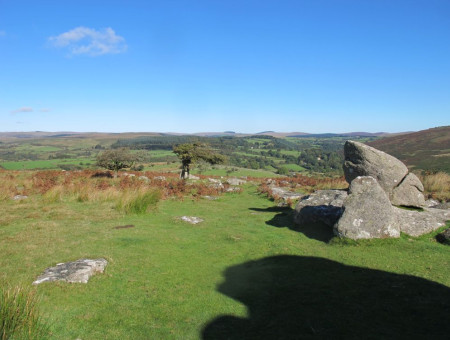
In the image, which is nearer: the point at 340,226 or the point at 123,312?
the point at 123,312

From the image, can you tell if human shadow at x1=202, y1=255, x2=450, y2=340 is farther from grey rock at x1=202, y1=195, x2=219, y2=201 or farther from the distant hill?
the distant hill

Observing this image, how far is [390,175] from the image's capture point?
13703 mm

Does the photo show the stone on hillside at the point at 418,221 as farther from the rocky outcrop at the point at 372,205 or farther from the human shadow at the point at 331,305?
the human shadow at the point at 331,305

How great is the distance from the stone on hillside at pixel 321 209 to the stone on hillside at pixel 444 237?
332 cm

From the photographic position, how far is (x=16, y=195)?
18141mm

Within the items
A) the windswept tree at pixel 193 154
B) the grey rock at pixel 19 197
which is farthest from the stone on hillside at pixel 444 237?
the windswept tree at pixel 193 154

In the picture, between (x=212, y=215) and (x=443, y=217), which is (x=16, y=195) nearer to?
(x=212, y=215)

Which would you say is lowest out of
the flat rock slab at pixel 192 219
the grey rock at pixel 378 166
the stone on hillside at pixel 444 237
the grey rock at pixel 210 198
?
the grey rock at pixel 210 198

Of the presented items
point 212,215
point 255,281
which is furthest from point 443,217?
point 212,215

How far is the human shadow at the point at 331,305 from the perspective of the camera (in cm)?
531

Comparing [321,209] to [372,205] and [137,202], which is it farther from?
[137,202]

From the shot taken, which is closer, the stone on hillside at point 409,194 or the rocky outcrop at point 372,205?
the rocky outcrop at point 372,205

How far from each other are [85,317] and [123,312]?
733 mm

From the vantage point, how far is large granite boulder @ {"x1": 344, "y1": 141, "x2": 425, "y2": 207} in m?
13.2
